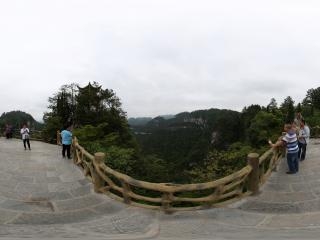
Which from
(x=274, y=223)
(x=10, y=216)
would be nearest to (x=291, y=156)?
(x=274, y=223)

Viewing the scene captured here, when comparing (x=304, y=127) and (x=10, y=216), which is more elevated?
(x=304, y=127)

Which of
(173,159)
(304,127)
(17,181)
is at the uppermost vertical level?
(304,127)

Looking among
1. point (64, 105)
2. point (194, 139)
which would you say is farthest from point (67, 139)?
point (194, 139)

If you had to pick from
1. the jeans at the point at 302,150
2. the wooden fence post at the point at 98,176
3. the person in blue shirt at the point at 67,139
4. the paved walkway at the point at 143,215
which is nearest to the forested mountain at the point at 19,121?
the person in blue shirt at the point at 67,139

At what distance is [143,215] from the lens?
327 inches

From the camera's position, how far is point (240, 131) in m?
82.5

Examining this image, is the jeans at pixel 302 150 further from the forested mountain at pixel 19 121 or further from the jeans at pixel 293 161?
the forested mountain at pixel 19 121

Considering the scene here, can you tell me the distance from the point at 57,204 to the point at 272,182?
5505 millimetres

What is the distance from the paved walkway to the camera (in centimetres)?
702

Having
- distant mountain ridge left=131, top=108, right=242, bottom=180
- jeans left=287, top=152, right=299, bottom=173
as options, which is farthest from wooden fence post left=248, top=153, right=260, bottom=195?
distant mountain ridge left=131, top=108, right=242, bottom=180

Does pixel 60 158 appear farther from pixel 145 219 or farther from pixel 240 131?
pixel 240 131

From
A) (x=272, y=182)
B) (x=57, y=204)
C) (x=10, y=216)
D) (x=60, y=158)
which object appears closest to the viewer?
(x=10, y=216)

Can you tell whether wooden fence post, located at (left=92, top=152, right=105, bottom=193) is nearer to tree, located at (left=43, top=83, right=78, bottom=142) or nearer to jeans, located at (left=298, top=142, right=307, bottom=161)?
jeans, located at (left=298, top=142, right=307, bottom=161)

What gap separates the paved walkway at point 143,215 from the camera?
7016 mm
